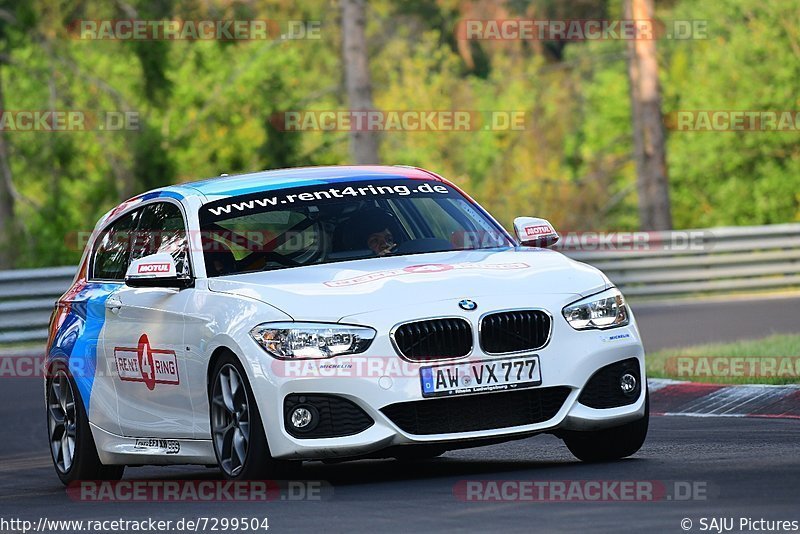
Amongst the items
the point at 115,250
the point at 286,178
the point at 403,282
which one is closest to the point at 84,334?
the point at 115,250

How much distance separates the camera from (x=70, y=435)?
1110cm

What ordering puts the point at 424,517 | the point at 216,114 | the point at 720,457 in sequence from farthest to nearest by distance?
the point at 216,114 → the point at 720,457 → the point at 424,517

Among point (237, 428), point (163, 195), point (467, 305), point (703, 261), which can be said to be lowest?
point (703, 261)

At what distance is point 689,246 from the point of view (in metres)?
26.9

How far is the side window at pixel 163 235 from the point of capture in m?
10.2

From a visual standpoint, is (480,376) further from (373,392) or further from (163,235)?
(163,235)

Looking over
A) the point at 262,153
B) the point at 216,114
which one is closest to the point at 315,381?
the point at 262,153

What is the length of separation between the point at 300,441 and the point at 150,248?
242cm

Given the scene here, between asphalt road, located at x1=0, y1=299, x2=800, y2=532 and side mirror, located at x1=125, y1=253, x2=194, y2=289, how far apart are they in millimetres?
1210

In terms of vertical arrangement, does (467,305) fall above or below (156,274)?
below

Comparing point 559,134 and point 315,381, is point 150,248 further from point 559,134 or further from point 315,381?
point 559,134

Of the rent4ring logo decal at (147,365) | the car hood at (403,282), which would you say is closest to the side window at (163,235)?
the rent4ring logo decal at (147,365)

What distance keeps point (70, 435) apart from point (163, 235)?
1413 mm

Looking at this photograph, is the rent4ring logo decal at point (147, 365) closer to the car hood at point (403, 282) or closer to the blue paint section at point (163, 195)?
the car hood at point (403, 282)
